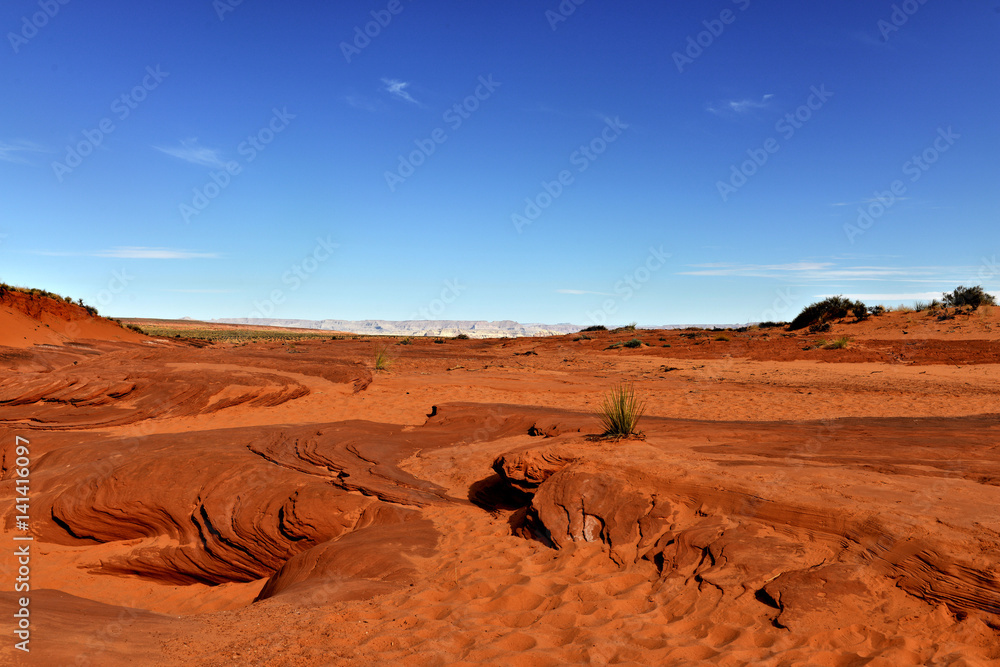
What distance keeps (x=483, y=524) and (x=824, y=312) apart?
33.6 m

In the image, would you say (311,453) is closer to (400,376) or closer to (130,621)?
(130,621)

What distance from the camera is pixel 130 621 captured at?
176 inches

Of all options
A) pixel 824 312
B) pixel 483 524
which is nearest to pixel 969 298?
pixel 824 312

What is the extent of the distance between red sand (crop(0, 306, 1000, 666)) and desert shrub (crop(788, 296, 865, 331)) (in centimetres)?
1891

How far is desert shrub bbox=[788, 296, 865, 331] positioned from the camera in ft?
107

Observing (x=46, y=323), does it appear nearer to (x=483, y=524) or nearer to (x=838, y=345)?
(x=483, y=524)

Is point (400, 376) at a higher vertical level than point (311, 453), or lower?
higher

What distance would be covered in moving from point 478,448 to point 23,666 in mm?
7121

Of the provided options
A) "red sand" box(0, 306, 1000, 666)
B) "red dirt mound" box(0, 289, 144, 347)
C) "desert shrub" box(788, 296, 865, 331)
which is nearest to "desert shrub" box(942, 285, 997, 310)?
"desert shrub" box(788, 296, 865, 331)

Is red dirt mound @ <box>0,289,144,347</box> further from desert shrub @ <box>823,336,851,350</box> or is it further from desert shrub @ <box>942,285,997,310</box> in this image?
desert shrub @ <box>942,285,997,310</box>

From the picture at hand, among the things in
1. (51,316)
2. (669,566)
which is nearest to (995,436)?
(669,566)

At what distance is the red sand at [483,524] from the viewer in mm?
3820

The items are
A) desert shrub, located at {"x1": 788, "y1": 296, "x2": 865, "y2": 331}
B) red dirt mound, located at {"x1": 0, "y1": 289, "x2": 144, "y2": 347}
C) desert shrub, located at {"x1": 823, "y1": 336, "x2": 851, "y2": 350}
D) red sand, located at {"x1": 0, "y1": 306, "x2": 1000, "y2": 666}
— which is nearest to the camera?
red sand, located at {"x1": 0, "y1": 306, "x2": 1000, "y2": 666}

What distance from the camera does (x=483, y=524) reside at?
6867mm
